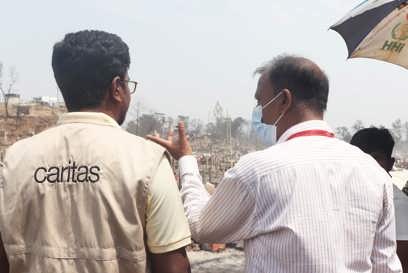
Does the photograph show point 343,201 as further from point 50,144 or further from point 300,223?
point 50,144

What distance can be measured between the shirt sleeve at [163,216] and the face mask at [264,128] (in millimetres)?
562

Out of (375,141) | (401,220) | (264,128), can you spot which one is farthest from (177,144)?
(375,141)

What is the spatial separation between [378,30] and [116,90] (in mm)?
2568

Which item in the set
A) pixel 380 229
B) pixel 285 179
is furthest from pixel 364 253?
pixel 285 179

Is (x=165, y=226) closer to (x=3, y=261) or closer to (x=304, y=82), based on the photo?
(x=3, y=261)

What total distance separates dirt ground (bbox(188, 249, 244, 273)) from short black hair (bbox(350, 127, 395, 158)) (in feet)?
14.3

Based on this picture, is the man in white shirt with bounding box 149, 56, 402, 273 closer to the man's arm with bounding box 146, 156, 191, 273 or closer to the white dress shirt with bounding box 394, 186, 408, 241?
the man's arm with bounding box 146, 156, 191, 273

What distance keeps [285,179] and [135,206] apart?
510 millimetres

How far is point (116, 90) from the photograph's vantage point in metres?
1.66

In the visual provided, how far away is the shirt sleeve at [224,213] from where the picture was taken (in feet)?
5.67

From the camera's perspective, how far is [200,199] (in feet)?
6.37

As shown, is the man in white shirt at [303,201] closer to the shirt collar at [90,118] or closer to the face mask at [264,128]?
the face mask at [264,128]

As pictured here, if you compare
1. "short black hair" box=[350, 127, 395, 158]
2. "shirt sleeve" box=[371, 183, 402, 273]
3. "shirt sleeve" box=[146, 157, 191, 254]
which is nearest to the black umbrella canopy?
"short black hair" box=[350, 127, 395, 158]

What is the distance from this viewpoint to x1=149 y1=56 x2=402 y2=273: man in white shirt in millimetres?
1657
